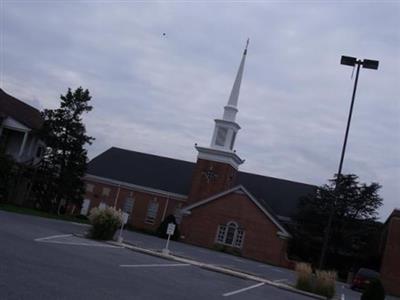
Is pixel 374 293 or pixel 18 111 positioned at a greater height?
pixel 18 111

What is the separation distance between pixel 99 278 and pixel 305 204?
42.1m

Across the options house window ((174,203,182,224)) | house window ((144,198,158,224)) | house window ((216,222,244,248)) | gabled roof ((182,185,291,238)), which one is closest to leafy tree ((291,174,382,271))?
gabled roof ((182,185,291,238))

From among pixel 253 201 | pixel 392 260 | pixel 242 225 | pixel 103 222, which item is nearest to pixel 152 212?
pixel 242 225

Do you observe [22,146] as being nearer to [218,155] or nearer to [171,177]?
[218,155]

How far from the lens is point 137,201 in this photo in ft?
203

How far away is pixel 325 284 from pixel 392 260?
25298 millimetres

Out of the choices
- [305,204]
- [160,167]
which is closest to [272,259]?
[305,204]

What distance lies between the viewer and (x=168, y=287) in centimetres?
1474

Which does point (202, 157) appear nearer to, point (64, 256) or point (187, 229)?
point (187, 229)

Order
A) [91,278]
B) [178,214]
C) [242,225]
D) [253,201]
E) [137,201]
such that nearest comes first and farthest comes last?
1. [91,278]
2. [253,201]
3. [242,225]
4. [178,214]
5. [137,201]

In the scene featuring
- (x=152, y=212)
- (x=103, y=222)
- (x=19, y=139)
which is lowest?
(x=103, y=222)

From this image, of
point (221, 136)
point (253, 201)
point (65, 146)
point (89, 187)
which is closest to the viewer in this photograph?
point (65, 146)

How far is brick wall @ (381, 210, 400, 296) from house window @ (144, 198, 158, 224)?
2374 cm

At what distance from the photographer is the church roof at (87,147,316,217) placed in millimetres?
60062
